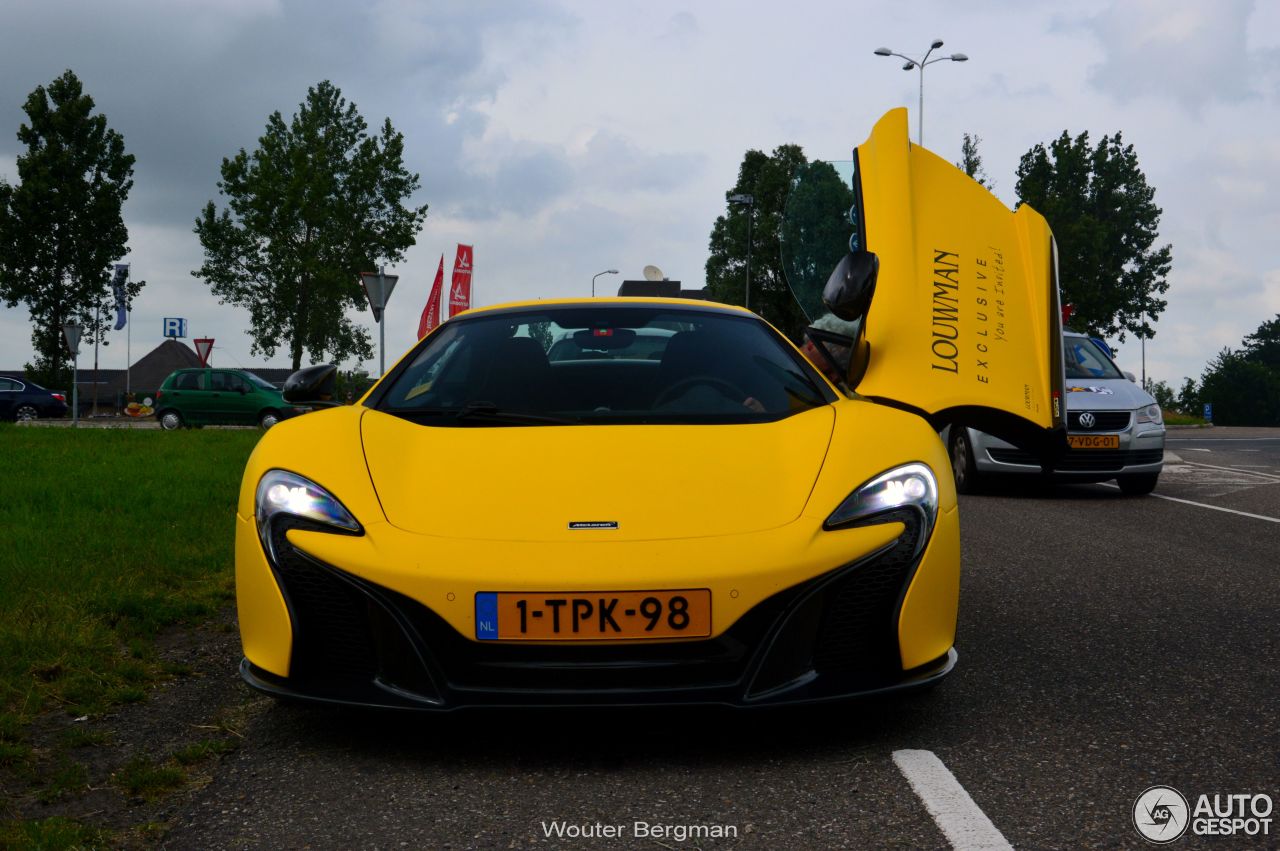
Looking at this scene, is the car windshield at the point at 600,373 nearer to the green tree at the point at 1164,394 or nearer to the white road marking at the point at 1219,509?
the white road marking at the point at 1219,509

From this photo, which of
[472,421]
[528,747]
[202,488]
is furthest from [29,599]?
[202,488]

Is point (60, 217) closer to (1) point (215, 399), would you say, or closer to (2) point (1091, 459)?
Answer: (1) point (215, 399)

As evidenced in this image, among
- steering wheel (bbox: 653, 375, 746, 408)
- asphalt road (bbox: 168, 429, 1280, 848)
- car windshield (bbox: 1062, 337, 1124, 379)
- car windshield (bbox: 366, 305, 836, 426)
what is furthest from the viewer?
car windshield (bbox: 1062, 337, 1124, 379)

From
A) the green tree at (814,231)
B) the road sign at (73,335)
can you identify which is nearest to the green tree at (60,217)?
the road sign at (73,335)

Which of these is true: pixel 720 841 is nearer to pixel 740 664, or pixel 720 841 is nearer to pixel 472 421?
pixel 740 664

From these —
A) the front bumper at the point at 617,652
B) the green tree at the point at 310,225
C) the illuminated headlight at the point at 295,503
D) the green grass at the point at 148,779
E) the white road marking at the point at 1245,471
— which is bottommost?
the green grass at the point at 148,779

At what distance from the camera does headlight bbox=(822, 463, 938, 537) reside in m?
3.09

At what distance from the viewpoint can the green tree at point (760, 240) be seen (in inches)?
2446

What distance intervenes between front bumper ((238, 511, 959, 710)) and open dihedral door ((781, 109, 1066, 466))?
5.51 feet

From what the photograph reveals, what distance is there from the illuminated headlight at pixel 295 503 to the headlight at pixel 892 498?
1199 millimetres

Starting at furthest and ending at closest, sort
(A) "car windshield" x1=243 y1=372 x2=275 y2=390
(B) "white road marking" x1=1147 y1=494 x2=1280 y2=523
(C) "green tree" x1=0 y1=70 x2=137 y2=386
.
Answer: (C) "green tree" x1=0 y1=70 x2=137 y2=386
(A) "car windshield" x1=243 y1=372 x2=275 y2=390
(B) "white road marking" x1=1147 y1=494 x2=1280 y2=523

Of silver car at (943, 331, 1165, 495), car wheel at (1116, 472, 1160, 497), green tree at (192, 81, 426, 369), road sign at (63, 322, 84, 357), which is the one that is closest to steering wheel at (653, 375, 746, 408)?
silver car at (943, 331, 1165, 495)

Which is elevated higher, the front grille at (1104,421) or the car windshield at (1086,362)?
the car windshield at (1086,362)

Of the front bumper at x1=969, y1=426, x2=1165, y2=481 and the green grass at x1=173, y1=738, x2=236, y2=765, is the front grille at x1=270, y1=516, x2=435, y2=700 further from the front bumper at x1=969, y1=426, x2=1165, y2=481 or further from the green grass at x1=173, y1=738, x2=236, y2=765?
the front bumper at x1=969, y1=426, x2=1165, y2=481
